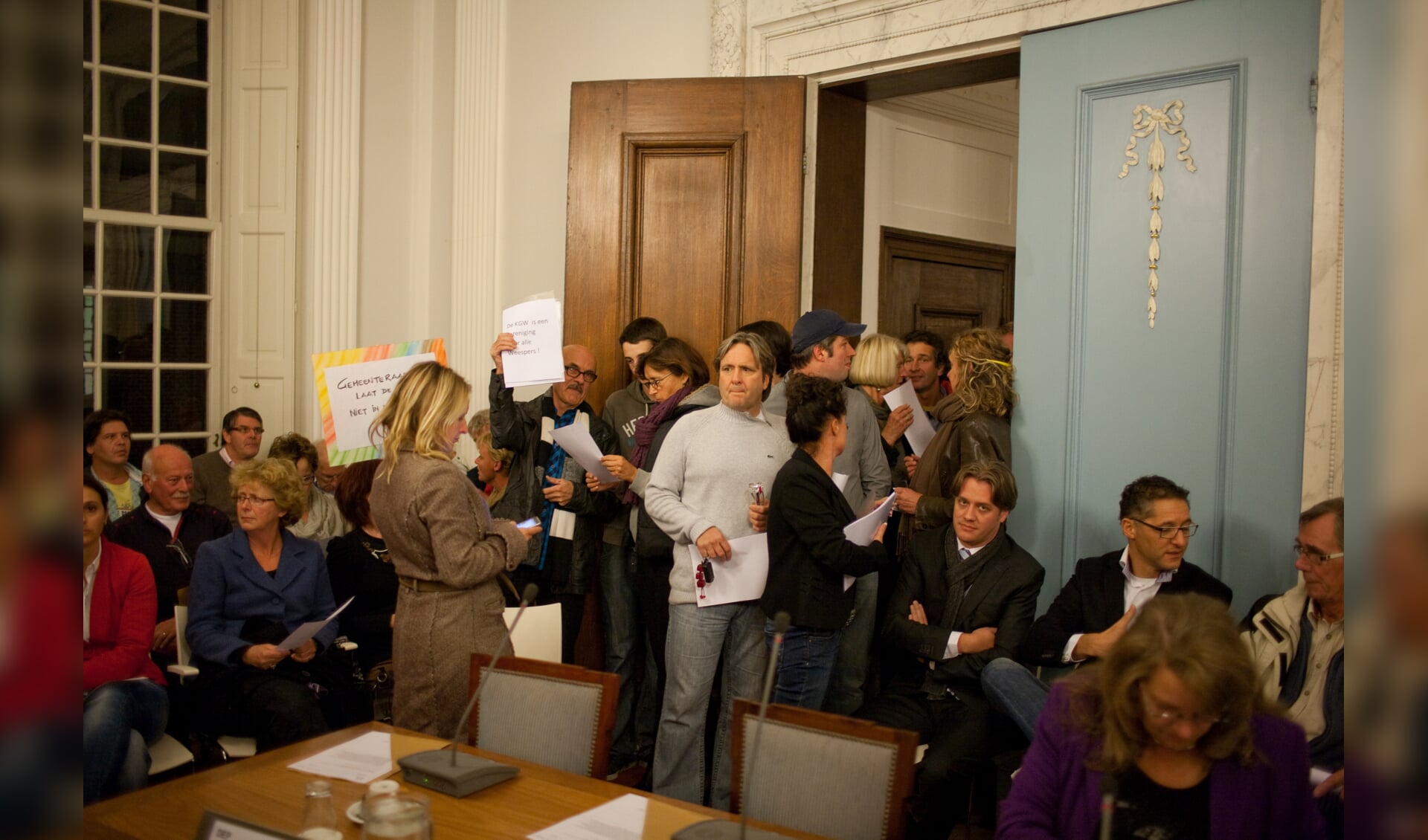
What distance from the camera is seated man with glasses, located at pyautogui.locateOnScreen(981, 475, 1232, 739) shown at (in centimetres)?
277

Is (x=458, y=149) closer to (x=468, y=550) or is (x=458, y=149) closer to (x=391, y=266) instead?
(x=391, y=266)

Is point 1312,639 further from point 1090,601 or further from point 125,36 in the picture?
point 125,36

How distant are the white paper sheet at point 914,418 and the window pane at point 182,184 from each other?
388 centimetres

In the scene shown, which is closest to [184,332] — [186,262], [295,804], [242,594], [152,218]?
[186,262]

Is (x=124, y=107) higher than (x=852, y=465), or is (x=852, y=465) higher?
(x=124, y=107)

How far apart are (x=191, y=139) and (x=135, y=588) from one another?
3.34 m

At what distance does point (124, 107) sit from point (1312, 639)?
5.64 meters

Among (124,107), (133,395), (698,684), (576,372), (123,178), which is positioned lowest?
(698,684)

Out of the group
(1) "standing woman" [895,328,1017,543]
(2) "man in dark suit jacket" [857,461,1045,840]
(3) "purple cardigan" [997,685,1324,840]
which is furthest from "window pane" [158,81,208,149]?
(3) "purple cardigan" [997,685,1324,840]

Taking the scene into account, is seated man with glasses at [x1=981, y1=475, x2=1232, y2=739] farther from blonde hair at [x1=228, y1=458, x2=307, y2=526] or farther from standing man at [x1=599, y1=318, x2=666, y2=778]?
blonde hair at [x1=228, y1=458, x2=307, y2=526]

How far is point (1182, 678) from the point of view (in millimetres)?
1661

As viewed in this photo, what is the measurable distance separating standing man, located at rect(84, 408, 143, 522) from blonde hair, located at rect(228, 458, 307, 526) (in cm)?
112

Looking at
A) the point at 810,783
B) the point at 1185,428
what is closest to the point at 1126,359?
the point at 1185,428

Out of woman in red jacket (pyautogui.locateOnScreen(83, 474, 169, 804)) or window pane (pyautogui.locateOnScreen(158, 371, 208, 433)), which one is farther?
window pane (pyautogui.locateOnScreen(158, 371, 208, 433))
